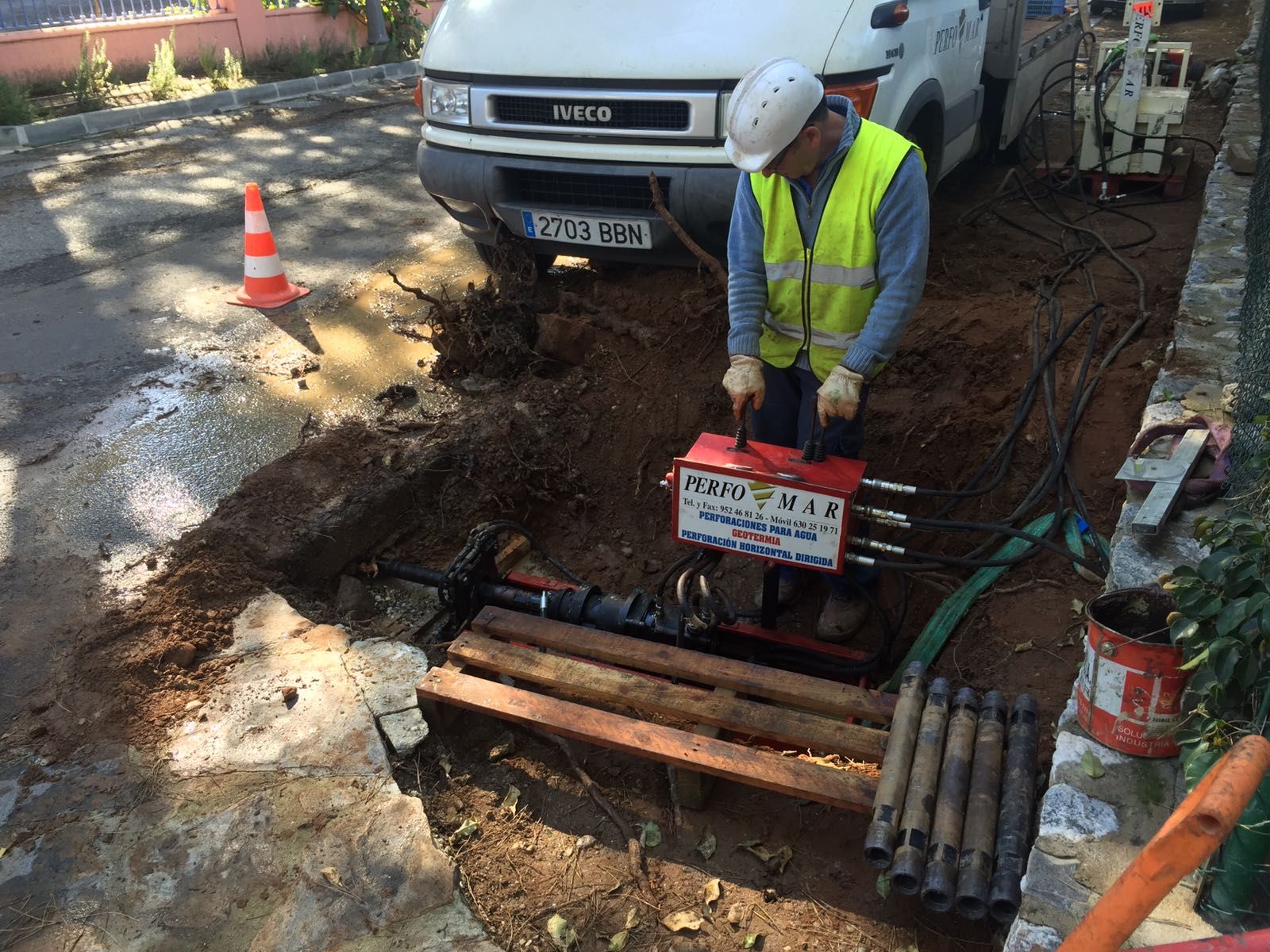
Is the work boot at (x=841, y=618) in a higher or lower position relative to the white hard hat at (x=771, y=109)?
lower

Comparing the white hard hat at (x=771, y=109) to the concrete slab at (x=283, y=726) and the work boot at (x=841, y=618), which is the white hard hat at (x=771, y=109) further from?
the concrete slab at (x=283, y=726)

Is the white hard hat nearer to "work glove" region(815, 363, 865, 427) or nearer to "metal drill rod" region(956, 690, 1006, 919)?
"work glove" region(815, 363, 865, 427)

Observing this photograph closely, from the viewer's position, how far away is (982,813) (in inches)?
89.7

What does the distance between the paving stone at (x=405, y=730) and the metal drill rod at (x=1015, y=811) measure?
172 centimetres

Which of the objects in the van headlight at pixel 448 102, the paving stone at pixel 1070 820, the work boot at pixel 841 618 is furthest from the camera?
the van headlight at pixel 448 102

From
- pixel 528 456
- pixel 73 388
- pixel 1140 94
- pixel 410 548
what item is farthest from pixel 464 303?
pixel 1140 94

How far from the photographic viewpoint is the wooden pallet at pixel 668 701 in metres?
2.67

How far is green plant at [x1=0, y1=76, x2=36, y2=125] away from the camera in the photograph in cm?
988

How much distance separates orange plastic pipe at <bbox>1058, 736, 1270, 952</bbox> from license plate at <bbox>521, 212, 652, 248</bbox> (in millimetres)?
3567

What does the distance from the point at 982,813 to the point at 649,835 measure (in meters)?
1.00

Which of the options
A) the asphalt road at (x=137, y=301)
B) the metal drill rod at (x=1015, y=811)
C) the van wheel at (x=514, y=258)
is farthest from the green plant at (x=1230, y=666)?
the van wheel at (x=514, y=258)

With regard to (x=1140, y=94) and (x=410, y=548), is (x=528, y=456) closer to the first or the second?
(x=410, y=548)

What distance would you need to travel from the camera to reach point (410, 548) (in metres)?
4.22

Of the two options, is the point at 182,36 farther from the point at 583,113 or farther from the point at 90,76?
the point at 583,113
